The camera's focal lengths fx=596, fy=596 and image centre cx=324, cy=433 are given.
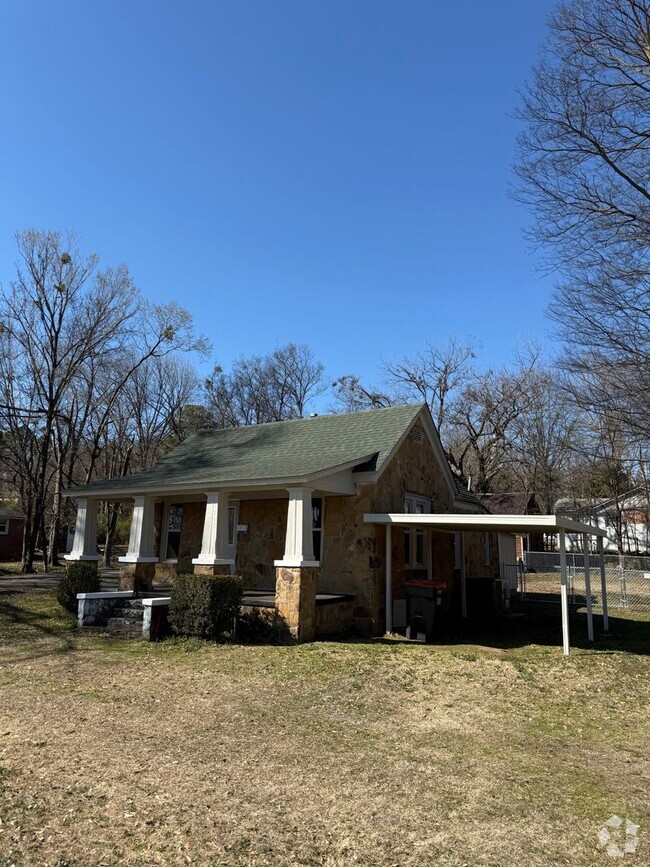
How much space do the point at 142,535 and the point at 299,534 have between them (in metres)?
4.92

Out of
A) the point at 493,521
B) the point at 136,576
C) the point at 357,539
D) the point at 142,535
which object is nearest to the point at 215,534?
the point at 142,535

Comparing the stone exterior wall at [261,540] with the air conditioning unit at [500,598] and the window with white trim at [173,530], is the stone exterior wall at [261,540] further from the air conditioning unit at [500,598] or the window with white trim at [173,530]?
the air conditioning unit at [500,598]

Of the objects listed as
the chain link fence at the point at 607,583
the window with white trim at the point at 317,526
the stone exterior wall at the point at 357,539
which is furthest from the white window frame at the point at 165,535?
the chain link fence at the point at 607,583

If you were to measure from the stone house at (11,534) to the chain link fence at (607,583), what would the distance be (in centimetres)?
2657

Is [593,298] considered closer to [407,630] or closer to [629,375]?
[629,375]

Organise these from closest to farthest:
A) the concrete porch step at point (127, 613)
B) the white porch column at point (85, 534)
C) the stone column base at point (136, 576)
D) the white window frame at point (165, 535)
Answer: the concrete porch step at point (127, 613)
the stone column base at point (136, 576)
the white porch column at point (85, 534)
the white window frame at point (165, 535)

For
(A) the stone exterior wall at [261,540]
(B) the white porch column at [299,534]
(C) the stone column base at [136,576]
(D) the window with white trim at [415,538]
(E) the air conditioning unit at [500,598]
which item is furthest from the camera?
(E) the air conditioning unit at [500,598]

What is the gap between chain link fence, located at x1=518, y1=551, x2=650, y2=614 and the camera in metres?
19.0

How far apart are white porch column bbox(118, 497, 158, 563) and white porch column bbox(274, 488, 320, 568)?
4360 millimetres

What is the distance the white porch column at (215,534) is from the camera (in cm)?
1201

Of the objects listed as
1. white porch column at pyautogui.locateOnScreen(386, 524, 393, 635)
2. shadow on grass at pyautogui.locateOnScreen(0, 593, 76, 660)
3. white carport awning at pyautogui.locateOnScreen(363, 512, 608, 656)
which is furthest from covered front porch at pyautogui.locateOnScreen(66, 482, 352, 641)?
shadow on grass at pyautogui.locateOnScreen(0, 593, 76, 660)

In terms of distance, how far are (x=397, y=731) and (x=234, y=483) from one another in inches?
253

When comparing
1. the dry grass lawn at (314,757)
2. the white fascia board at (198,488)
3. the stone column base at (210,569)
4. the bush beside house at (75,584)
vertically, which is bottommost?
the dry grass lawn at (314,757)

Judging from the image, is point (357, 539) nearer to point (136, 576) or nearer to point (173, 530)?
point (136, 576)
